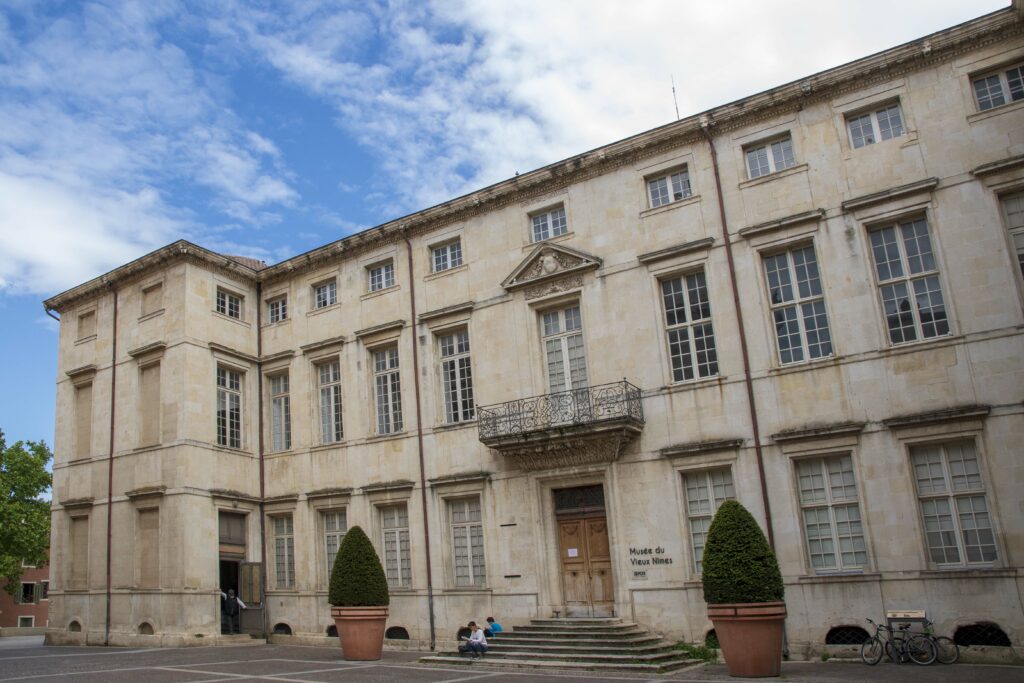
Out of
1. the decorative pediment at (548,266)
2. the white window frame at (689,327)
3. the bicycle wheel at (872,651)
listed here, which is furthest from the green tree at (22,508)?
the bicycle wheel at (872,651)

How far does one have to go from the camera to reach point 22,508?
135 feet

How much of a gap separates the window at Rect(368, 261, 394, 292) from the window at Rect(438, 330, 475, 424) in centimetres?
247

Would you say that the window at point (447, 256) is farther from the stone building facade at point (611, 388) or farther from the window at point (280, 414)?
the window at point (280, 414)

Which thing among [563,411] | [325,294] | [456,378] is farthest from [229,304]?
[563,411]

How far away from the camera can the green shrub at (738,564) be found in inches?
540

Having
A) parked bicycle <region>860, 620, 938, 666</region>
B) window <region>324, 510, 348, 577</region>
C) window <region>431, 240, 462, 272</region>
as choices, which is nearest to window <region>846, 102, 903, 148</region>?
parked bicycle <region>860, 620, 938, 666</region>

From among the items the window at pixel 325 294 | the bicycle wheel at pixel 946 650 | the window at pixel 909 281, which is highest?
the window at pixel 325 294

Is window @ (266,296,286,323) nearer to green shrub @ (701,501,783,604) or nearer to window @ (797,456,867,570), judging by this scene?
green shrub @ (701,501,783,604)

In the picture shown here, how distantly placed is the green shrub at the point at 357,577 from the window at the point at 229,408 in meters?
6.65

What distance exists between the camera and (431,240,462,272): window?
863 inches

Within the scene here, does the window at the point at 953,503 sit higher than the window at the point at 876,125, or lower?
lower

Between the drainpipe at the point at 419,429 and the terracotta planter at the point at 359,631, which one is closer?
the terracotta planter at the point at 359,631

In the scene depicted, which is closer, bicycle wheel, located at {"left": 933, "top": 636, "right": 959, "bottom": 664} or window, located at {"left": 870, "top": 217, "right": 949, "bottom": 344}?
bicycle wheel, located at {"left": 933, "top": 636, "right": 959, "bottom": 664}

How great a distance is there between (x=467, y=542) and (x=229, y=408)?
821cm
